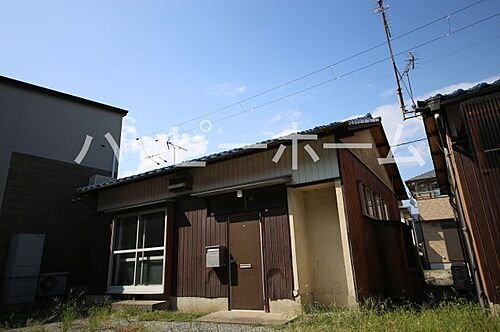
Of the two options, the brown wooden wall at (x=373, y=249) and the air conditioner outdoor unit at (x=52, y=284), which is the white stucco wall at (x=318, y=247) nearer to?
the brown wooden wall at (x=373, y=249)

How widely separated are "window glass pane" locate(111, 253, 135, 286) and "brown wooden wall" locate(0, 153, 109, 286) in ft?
3.01

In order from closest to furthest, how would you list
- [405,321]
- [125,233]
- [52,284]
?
[405,321]
[125,233]
[52,284]

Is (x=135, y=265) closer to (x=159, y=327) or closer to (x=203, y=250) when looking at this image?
(x=203, y=250)

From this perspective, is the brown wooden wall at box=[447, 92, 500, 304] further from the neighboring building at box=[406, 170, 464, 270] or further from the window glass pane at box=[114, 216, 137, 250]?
the neighboring building at box=[406, 170, 464, 270]

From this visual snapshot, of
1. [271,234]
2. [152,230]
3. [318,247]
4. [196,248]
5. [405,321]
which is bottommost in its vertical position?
[405,321]

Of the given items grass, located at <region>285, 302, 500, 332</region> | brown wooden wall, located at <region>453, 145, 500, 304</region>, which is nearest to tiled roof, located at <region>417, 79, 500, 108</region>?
brown wooden wall, located at <region>453, 145, 500, 304</region>

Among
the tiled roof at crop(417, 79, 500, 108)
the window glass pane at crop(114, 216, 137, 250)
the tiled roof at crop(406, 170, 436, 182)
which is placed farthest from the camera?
the tiled roof at crop(406, 170, 436, 182)

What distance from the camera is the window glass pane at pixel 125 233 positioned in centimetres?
861

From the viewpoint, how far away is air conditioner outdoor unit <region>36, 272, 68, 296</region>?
923 centimetres

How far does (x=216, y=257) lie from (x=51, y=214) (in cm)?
689

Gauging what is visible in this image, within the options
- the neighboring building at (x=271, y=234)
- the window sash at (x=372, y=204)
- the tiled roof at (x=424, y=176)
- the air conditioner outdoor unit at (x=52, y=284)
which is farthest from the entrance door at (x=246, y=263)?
the tiled roof at (x=424, y=176)

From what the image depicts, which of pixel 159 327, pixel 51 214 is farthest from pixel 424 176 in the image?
pixel 51 214

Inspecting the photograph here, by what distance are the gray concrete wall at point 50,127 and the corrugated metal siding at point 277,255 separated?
8491 mm

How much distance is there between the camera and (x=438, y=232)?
687 inches
